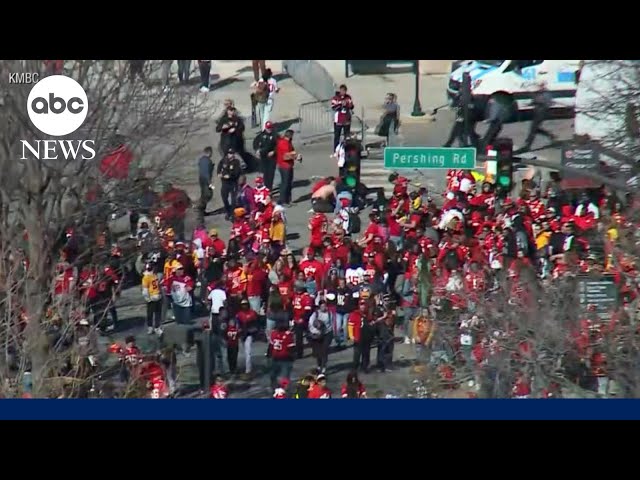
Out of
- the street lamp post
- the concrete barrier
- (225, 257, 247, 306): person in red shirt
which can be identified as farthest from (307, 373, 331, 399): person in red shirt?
the concrete barrier

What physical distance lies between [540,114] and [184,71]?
4.08 metres

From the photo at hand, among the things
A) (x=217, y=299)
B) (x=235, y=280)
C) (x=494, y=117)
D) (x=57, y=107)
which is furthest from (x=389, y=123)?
(x=57, y=107)

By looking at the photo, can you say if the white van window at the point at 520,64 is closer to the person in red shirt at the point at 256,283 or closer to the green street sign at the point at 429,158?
the green street sign at the point at 429,158

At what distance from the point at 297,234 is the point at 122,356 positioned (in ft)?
7.98

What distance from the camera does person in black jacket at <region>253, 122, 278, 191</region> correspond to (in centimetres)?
1625

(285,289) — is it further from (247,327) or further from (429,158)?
(429,158)

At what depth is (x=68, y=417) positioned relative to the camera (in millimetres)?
15289

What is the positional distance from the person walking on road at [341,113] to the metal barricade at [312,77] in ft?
0.27

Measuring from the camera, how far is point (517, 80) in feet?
52.7

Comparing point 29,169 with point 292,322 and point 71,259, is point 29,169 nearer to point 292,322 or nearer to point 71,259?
point 71,259

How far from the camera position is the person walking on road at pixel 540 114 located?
16062 millimetres

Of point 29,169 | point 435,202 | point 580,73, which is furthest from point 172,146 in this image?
point 580,73

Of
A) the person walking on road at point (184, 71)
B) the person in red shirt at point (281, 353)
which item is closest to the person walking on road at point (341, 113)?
the person walking on road at point (184, 71)

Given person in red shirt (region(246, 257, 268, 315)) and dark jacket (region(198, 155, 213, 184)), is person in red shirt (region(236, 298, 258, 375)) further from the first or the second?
dark jacket (region(198, 155, 213, 184))
